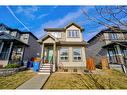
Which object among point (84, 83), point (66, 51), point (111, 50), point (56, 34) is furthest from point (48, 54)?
point (111, 50)

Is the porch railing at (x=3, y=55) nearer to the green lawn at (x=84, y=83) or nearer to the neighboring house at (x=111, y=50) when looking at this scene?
the green lawn at (x=84, y=83)

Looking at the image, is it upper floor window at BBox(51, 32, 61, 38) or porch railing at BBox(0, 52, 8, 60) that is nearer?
upper floor window at BBox(51, 32, 61, 38)

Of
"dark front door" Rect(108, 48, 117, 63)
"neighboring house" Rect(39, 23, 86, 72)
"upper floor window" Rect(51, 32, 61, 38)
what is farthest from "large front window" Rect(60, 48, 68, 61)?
"dark front door" Rect(108, 48, 117, 63)

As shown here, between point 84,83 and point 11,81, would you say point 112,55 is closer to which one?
point 84,83

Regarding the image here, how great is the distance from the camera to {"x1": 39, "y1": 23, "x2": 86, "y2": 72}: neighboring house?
10.9 m

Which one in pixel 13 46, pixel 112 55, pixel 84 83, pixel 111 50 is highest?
pixel 13 46

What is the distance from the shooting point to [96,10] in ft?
5.55

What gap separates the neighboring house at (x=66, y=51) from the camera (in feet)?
35.9

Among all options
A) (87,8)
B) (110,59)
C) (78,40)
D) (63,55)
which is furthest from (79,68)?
(87,8)

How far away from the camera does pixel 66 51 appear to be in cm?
1166

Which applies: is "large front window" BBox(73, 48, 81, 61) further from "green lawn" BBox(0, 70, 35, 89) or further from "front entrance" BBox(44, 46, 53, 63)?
"green lawn" BBox(0, 70, 35, 89)

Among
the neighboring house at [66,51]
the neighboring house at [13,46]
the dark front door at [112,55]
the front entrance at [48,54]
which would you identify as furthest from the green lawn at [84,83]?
the neighboring house at [13,46]

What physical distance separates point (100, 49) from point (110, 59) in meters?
2.64
